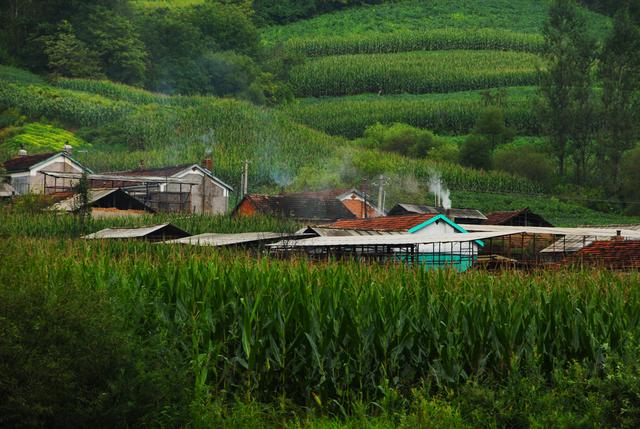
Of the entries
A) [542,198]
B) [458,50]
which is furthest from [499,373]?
[458,50]

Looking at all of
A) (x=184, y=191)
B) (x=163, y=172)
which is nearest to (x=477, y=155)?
(x=184, y=191)

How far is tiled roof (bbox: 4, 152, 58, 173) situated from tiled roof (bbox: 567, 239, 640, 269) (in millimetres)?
37495

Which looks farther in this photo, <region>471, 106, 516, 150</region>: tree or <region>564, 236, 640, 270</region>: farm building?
<region>471, 106, 516, 150</region>: tree

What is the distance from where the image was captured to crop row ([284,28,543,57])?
461ft

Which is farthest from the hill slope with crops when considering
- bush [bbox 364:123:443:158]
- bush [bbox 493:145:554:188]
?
bush [bbox 493:145:554:188]

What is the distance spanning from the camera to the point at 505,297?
17734 mm

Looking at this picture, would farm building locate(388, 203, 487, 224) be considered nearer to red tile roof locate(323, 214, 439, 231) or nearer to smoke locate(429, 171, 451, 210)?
red tile roof locate(323, 214, 439, 231)

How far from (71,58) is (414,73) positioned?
40522 mm

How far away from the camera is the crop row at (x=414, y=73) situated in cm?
12269

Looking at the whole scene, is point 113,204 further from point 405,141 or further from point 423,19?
point 423,19

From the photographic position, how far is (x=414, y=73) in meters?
127

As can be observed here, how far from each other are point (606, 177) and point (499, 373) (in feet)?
225

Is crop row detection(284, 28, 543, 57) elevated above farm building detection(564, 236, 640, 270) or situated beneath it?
elevated above

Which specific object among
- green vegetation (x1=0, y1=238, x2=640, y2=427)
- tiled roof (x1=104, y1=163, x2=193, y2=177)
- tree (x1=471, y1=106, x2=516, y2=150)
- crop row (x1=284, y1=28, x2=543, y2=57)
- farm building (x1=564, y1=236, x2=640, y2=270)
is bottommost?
green vegetation (x1=0, y1=238, x2=640, y2=427)
